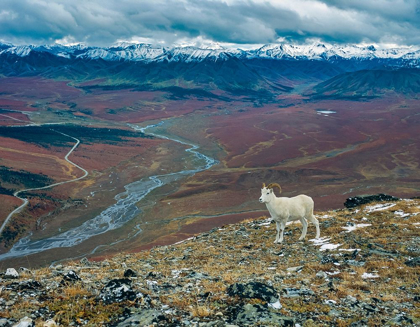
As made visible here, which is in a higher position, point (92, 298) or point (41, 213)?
point (92, 298)

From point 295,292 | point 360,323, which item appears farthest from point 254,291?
point 360,323

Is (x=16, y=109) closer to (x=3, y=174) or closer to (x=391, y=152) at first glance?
(x=3, y=174)

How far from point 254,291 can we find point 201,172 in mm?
79019

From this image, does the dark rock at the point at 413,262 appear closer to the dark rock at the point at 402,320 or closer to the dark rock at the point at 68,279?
the dark rock at the point at 402,320

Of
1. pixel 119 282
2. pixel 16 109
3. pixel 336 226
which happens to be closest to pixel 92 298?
pixel 119 282

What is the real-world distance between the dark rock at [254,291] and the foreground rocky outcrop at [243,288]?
0.08ft

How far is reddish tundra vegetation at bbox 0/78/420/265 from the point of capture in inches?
2224

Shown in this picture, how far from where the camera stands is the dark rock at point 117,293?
750 centimetres

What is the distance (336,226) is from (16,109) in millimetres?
210109

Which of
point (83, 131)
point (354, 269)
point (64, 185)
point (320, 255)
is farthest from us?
point (83, 131)

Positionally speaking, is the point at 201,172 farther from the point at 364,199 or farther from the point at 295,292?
the point at 295,292

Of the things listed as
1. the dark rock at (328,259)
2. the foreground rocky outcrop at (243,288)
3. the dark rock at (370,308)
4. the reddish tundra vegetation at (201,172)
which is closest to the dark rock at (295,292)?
the foreground rocky outcrop at (243,288)

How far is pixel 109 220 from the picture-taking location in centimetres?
5778

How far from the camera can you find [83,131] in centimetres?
13950
